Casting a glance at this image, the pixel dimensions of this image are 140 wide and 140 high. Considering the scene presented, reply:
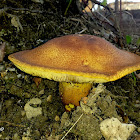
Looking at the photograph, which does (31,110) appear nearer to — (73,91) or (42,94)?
(42,94)

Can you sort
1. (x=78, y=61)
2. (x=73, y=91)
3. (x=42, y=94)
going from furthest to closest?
(x=42, y=94) < (x=73, y=91) < (x=78, y=61)

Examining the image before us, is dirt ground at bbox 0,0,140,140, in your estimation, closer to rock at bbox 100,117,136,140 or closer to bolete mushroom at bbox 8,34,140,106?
rock at bbox 100,117,136,140

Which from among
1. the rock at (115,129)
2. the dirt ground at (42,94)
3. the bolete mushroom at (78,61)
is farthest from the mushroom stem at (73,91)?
the rock at (115,129)

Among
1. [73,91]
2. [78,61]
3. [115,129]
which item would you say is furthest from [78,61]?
[115,129]

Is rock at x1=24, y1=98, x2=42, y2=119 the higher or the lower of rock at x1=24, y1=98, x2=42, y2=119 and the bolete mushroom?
the lower

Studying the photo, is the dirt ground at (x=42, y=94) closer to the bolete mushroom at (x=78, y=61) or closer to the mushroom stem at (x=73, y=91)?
the mushroom stem at (x=73, y=91)

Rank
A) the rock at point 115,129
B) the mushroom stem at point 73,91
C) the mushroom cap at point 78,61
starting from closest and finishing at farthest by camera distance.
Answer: the mushroom cap at point 78,61
the rock at point 115,129
the mushroom stem at point 73,91

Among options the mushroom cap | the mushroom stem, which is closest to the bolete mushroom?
the mushroom cap
